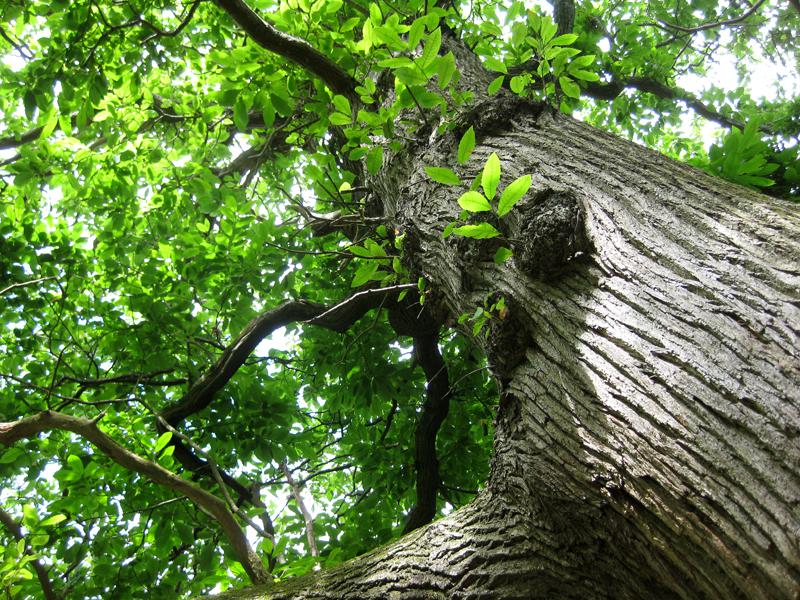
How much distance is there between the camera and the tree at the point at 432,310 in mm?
1084

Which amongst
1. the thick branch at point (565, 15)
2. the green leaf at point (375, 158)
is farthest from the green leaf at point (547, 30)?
the thick branch at point (565, 15)

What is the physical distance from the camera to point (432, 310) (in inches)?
85.6

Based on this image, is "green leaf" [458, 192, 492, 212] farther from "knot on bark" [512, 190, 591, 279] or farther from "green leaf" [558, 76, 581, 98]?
"green leaf" [558, 76, 581, 98]

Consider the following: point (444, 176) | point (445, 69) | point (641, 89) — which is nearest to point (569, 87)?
point (445, 69)

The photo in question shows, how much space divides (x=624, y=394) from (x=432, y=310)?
1.08 m

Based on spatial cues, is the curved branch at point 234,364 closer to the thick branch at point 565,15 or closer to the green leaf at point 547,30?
the green leaf at point 547,30

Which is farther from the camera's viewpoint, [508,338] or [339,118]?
[339,118]

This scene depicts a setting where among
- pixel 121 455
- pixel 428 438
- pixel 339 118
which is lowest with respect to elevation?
pixel 428 438

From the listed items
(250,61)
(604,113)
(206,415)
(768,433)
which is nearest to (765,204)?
(768,433)

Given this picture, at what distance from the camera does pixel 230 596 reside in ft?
5.81

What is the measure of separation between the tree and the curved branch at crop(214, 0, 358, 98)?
0.05ft

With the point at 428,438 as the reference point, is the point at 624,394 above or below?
below

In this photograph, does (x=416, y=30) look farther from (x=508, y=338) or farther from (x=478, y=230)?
(x=508, y=338)

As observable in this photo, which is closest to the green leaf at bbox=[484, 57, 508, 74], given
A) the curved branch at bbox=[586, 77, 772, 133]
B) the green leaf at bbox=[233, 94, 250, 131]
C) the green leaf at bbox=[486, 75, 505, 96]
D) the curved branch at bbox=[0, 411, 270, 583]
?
the green leaf at bbox=[486, 75, 505, 96]
